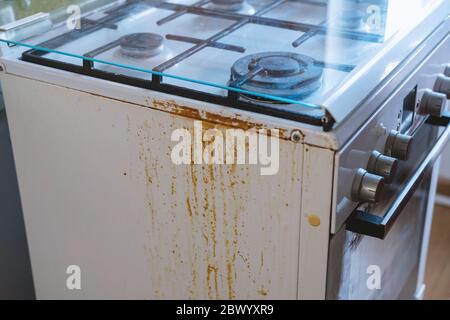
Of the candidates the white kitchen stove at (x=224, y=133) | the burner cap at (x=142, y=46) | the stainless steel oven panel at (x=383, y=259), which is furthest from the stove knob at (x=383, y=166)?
the burner cap at (x=142, y=46)

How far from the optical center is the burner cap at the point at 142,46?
108 centimetres

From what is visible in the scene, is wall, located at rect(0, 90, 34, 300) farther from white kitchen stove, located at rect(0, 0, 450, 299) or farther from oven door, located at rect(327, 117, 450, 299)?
oven door, located at rect(327, 117, 450, 299)

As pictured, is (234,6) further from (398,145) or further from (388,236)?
(388,236)

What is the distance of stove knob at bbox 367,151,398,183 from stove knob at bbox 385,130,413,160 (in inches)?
2.1

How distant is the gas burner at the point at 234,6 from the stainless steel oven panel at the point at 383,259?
459 mm

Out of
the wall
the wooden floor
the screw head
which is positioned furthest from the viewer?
the wooden floor

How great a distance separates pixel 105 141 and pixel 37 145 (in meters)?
0.16

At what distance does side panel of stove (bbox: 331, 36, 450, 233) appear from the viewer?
0.93m

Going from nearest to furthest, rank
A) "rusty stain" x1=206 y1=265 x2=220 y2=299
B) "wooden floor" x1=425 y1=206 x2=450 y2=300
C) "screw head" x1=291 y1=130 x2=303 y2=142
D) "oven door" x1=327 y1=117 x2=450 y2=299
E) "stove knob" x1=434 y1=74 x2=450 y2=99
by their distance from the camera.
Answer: "screw head" x1=291 y1=130 x2=303 y2=142 < "oven door" x1=327 y1=117 x2=450 y2=299 < "rusty stain" x1=206 y1=265 x2=220 y2=299 < "stove knob" x1=434 y1=74 x2=450 y2=99 < "wooden floor" x1=425 y1=206 x2=450 y2=300

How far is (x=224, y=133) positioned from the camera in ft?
3.17

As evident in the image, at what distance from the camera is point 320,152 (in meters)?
0.89

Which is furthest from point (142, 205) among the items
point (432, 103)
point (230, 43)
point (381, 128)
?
point (432, 103)

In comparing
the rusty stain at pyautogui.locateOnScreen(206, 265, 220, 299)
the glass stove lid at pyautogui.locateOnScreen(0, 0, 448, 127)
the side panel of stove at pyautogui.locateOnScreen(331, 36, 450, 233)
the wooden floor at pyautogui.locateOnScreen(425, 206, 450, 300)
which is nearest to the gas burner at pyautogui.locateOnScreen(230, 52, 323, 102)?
the glass stove lid at pyautogui.locateOnScreen(0, 0, 448, 127)
